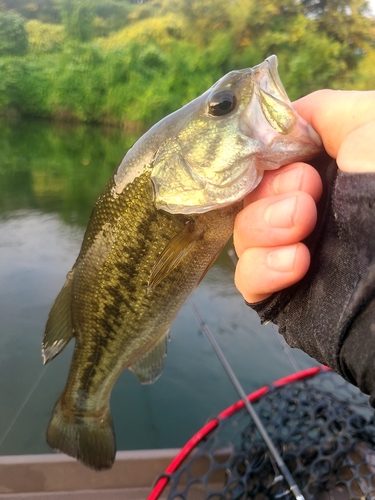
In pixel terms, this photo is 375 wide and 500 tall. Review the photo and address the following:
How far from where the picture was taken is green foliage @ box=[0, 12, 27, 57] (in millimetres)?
27406

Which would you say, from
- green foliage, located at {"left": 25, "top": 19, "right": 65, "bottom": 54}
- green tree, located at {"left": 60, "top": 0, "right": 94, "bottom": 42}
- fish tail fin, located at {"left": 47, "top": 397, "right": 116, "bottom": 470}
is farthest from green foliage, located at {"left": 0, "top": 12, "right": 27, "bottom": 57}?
fish tail fin, located at {"left": 47, "top": 397, "right": 116, "bottom": 470}

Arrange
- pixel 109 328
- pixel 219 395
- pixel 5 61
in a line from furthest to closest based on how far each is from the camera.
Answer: pixel 5 61 < pixel 219 395 < pixel 109 328

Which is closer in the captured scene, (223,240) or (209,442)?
(223,240)

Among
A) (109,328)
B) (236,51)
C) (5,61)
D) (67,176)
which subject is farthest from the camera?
(5,61)

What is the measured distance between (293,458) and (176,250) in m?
1.39

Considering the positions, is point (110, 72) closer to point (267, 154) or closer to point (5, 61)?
point (5, 61)

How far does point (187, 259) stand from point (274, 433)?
1.25 meters

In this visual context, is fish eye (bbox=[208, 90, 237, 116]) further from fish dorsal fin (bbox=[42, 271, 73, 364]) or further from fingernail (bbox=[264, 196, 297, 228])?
fish dorsal fin (bbox=[42, 271, 73, 364])

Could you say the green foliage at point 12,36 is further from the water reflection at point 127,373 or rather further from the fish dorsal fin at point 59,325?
the fish dorsal fin at point 59,325

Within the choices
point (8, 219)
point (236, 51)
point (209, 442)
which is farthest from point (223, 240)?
point (236, 51)

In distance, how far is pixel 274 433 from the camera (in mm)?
1915

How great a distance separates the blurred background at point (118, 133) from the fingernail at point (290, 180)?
2.37m

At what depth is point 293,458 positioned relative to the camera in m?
1.83

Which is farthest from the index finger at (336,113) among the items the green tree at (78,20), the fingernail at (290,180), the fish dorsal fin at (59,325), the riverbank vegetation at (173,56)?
the green tree at (78,20)
